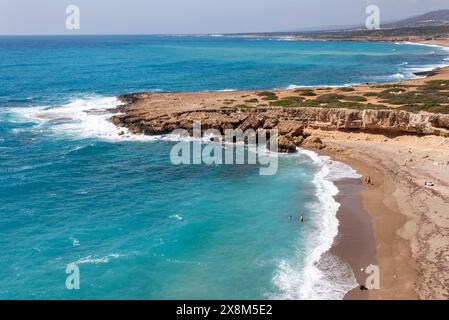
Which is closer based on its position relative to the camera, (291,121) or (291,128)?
(291,128)

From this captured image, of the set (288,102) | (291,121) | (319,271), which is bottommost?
(319,271)

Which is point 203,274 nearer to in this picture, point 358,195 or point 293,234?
point 293,234

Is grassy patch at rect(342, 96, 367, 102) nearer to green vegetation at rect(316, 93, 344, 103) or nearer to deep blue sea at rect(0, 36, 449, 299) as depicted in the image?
green vegetation at rect(316, 93, 344, 103)

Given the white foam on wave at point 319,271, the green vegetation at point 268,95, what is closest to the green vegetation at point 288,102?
the green vegetation at point 268,95

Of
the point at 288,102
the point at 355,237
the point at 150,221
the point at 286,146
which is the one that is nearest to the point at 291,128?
the point at 286,146

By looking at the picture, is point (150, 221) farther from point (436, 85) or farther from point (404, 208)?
point (436, 85)

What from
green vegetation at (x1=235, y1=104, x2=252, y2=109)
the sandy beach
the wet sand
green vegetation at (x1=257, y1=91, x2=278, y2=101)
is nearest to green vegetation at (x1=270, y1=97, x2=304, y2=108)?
the sandy beach

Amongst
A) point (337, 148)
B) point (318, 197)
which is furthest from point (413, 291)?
point (337, 148)

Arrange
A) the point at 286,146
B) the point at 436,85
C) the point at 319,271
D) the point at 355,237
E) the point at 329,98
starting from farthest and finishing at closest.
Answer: the point at 436,85, the point at 329,98, the point at 286,146, the point at 355,237, the point at 319,271
